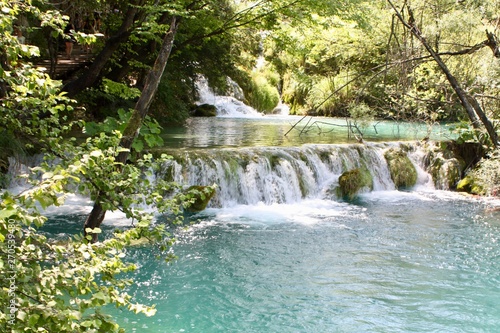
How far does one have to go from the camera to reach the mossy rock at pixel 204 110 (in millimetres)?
22703

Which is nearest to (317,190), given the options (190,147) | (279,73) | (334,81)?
(190,147)

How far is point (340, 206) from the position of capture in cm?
1076

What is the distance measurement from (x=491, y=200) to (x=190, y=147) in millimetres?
7453

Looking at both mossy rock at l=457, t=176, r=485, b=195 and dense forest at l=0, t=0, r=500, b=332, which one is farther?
mossy rock at l=457, t=176, r=485, b=195

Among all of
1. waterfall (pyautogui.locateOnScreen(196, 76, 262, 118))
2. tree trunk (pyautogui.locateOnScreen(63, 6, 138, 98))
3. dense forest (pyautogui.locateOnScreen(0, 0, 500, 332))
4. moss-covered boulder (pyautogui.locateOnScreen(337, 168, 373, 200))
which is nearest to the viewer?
dense forest (pyautogui.locateOnScreen(0, 0, 500, 332))

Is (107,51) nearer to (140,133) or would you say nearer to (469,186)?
(140,133)

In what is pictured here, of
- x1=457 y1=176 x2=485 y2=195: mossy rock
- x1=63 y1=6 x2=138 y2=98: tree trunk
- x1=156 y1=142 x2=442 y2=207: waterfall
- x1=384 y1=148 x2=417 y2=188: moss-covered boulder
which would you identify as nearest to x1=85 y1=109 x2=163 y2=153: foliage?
x1=63 y1=6 x2=138 y2=98: tree trunk

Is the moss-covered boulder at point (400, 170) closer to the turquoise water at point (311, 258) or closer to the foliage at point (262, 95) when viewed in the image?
the turquoise water at point (311, 258)

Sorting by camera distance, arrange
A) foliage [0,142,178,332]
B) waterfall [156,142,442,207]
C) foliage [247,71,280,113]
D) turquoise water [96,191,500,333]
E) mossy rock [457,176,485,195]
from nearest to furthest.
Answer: foliage [0,142,178,332] → turquoise water [96,191,500,333] → waterfall [156,142,442,207] → mossy rock [457,176,485,195] → foliage [247,71,280,113]

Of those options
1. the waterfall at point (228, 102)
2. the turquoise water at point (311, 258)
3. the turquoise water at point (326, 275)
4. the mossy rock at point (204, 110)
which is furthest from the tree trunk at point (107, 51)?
the waterfall at point (228, 102)

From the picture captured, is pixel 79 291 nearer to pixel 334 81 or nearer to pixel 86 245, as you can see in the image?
pixel 86 245

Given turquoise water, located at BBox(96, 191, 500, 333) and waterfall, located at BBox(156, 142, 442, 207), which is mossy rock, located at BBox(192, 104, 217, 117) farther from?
turquoise water, located at BBox(96, 191, 500, 333)

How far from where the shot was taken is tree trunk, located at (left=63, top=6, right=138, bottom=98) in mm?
8477

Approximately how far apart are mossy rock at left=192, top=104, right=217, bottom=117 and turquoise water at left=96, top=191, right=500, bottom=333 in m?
13.3
